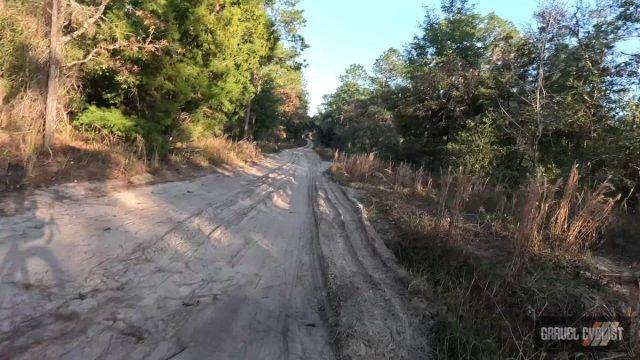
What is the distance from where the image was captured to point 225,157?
16.9m

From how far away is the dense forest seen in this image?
12.8 metres

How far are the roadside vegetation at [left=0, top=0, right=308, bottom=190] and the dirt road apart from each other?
7.90 ft

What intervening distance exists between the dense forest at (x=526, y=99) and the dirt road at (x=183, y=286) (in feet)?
19.7

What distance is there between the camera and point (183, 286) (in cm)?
427

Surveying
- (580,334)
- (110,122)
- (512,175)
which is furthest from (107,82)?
(512,175)

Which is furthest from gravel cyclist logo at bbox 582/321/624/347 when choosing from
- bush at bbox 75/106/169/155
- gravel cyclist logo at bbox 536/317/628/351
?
bush at bbox 75/106/169/155

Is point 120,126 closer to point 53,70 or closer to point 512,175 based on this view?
point 53,70

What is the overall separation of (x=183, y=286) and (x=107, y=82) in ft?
33.4

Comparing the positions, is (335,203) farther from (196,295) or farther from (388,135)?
(388,135)

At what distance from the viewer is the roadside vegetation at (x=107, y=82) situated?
8.96m

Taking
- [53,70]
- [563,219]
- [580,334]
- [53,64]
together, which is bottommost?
[580,334]

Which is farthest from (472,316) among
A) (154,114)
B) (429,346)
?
(154,114)

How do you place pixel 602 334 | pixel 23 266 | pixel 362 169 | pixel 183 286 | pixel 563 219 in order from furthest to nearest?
1. pixel 362 169
2. pixel 563 219
3. pixel 183 286
4. pixel 23 266
5. pixel 602 334

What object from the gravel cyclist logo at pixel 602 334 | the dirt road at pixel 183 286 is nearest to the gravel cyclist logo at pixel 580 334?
the gravel cyclist logo at pixel 602 334
